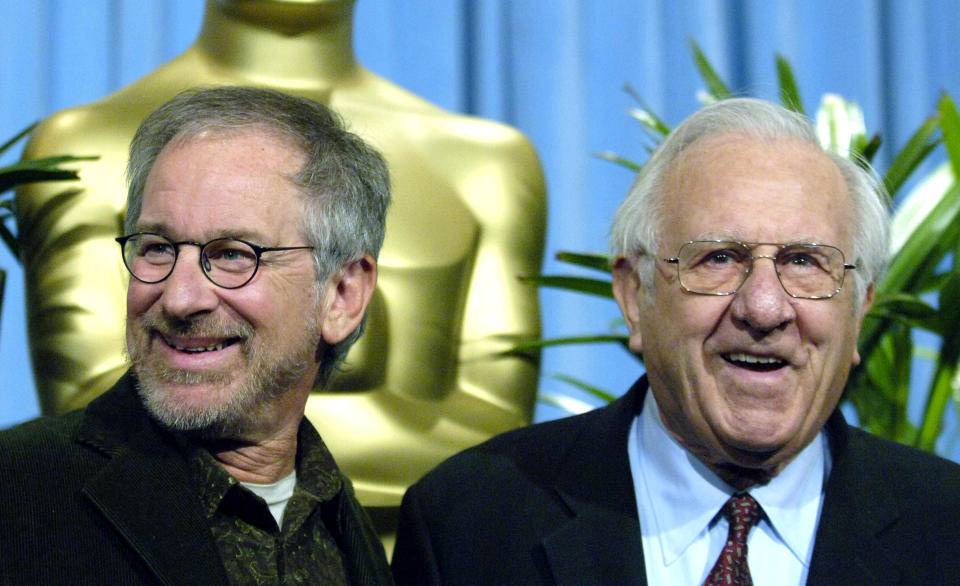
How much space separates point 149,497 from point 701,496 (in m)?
0.55

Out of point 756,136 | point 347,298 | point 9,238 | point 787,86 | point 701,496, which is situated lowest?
point 9,238

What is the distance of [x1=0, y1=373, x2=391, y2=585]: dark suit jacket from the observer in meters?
1.08

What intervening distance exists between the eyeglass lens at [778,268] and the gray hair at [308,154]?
332 mm

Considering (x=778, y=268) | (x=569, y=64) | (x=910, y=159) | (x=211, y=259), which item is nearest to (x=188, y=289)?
(x=211, y=259)

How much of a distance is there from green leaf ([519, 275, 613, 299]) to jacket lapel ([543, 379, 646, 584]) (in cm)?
41

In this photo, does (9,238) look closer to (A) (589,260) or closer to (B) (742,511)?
(A) (589,260)

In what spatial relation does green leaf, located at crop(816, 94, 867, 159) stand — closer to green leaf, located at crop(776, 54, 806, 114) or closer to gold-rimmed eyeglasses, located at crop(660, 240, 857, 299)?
green leaf, located at crop(776, 54, 806, 114)

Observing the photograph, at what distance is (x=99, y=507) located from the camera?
3.63 ft

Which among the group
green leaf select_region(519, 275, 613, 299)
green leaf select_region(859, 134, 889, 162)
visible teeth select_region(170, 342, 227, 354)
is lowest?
green leaf select_region(519, 275, 613, 299)

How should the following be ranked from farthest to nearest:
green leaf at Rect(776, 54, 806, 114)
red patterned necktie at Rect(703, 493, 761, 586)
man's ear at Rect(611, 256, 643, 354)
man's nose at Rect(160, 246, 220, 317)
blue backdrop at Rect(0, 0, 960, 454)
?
1. blue backdrop at Rect(0, 0, 960, 454)
2. green leaf at Rect(776, 54, 806, 114)
3. man's ear at Rect(611, 256, 643, 354)
4. red patterned necktie at Rect(703, 493, 761, 586)
5. man's nose at Rect(160, 246, 220, 317)

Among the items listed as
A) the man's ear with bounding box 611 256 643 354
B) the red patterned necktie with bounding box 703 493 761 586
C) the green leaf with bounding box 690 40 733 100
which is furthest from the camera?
the green leaf with bounding box 690 40 733 100

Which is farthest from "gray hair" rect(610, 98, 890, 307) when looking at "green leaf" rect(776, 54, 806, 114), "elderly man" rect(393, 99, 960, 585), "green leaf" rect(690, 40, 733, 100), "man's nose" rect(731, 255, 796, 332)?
"green leaf" rect(690, 40, 733, 100)

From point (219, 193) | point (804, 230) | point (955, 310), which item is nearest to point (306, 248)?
point (219, 193)

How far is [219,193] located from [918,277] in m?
1.13
